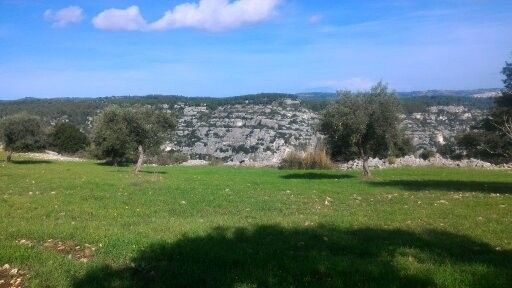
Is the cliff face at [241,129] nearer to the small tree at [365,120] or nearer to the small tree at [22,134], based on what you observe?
the small tree at [22,134]

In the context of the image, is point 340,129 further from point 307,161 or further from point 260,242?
point 260,242

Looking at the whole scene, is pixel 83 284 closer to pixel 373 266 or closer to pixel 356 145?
pixel 373 266

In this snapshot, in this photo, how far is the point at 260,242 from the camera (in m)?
12.0

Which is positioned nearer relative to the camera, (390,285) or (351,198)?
(390,285)

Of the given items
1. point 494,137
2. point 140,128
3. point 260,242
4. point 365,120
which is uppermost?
point 365,120

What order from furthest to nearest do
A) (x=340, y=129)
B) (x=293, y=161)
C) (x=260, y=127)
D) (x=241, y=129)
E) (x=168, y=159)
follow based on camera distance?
1. (x=260, y=127)
2. (x=241, y=129)
3. (x=168, y=159)
4. (x=293, y=161)
5. (x=340, y=129)

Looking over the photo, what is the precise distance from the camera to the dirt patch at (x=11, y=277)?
29.0ft

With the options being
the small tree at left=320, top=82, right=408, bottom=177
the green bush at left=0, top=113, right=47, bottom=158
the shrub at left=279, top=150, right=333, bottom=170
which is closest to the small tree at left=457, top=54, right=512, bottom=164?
the shrub at left=279, top=150, right=333, bottom=170

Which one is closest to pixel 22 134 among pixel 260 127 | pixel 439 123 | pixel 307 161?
pixel 307 161

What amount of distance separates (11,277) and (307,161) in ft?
181

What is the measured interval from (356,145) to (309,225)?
1048 inches

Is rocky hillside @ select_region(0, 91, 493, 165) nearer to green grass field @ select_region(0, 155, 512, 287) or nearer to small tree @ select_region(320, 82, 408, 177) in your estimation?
small tree @ select_region(320, 82, 408, 177)

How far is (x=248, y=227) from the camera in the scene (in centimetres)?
1419

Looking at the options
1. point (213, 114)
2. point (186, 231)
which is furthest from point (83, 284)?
point (213, 114)
